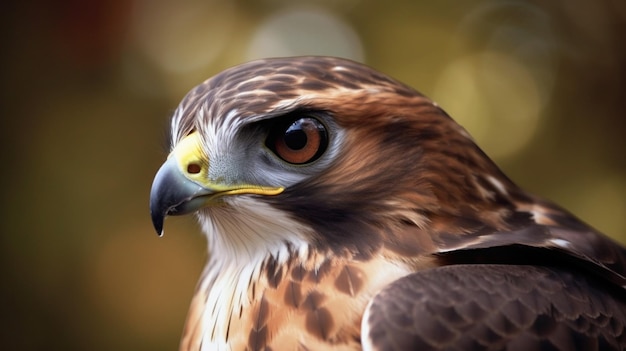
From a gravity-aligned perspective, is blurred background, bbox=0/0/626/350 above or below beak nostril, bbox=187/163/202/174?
below

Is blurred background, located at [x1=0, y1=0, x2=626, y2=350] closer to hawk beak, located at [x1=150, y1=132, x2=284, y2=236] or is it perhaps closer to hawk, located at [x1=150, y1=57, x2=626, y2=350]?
hawk, located at [x1=150, y1=57, x2=626, y2=350]

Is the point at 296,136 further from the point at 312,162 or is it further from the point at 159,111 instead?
the point at 159,111

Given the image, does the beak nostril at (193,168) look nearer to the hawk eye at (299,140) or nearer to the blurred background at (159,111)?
the hawk eye at (299,140)

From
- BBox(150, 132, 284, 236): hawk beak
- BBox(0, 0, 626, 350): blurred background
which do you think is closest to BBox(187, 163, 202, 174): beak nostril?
BBox(150, 132, 284, 236): hawk beak

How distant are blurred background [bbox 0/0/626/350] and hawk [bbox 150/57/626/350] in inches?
99.4

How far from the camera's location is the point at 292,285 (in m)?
1.30

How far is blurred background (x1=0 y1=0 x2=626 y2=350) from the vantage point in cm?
390

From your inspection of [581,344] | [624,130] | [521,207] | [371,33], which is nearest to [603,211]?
[624,130]

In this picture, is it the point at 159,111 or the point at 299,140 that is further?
the point at 159,111

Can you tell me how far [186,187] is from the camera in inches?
51.0

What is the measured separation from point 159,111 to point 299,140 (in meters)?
2.88

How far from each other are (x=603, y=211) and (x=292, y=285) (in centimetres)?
289

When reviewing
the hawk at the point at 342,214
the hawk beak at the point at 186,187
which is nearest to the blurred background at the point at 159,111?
the hawk at the point at 342,214

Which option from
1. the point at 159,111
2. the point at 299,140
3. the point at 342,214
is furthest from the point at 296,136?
the point at 159,111
